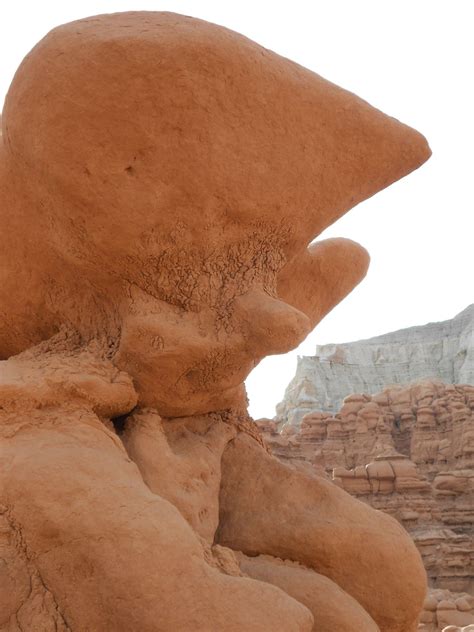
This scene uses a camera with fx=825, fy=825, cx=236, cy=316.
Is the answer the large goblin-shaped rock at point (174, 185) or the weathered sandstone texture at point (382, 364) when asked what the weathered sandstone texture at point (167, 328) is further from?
the weathered sandstone texture at point (382, 364)

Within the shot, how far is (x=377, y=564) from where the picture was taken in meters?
3.00

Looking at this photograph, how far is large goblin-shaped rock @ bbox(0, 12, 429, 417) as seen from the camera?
103 inches

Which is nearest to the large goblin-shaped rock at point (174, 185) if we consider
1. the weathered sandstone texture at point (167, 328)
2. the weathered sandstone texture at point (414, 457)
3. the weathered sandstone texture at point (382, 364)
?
the weathered sandstone texture at point (167, 328)

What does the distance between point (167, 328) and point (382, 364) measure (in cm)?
3071

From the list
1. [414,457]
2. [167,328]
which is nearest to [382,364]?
[414,457]

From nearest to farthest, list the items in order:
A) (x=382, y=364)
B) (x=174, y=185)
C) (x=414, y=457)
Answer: (x=174, y=185) < (x=414, y=457) < (x=382, y=364)

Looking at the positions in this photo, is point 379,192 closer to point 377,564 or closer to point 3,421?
point 377,564

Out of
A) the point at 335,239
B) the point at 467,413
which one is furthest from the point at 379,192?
the point at 467,413

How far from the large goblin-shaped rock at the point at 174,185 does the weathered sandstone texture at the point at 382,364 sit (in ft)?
85.6

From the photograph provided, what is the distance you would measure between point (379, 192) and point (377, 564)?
1.45 metres

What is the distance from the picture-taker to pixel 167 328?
282 cm

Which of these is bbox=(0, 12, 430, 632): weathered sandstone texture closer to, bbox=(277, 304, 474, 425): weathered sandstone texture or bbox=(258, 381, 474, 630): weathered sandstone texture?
bbox=(258, 381, 474, 630): weathered sandstone texture

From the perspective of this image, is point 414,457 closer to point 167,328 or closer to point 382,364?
point 382,364

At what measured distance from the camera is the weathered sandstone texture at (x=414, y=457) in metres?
15.0
